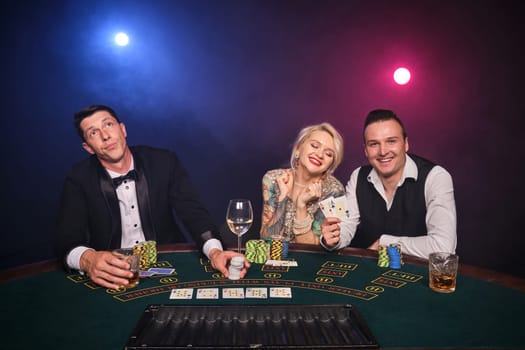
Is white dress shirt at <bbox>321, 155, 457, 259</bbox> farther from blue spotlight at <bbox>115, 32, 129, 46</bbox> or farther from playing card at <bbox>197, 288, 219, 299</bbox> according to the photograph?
blue spotlight at <bbox>115, 32, 129, 46</bbox>

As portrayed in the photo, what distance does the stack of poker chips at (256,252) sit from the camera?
2.01m

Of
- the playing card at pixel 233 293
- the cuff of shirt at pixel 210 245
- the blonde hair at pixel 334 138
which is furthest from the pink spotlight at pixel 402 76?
the playing card at pixel 233 293

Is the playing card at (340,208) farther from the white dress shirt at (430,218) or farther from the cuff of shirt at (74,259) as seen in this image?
the cuff of shirt at (74,259)

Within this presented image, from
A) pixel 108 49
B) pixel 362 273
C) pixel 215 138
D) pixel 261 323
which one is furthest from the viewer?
pixel 215 138

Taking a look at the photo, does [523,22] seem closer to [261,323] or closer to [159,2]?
[159,2]

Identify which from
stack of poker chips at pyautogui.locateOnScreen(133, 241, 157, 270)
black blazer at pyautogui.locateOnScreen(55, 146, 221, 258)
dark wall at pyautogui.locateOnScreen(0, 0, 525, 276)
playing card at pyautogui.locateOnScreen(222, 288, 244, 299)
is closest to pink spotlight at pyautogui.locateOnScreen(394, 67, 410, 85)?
dark wall at pyautogui.locateOnScreen(0, 0, 525, 276)

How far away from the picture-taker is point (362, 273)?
6.01ft

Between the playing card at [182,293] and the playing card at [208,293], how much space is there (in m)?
0.03

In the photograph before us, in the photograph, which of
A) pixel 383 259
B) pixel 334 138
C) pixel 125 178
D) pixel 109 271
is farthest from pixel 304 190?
pixel 109 271

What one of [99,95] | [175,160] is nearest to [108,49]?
[99,95]

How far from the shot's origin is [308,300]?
1524 millimetres

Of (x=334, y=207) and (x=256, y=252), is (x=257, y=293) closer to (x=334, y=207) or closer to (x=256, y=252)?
(x=256, y=252)

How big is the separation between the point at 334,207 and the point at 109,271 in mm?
1459

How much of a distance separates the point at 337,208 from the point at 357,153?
7.59 ft
